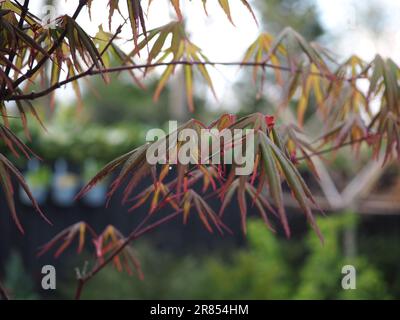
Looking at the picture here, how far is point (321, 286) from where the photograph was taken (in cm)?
351

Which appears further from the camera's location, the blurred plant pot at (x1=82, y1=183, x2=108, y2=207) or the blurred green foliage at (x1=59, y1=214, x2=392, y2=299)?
the blurred plant pot at (x1=82, y1=183, x2=108, y2=207)

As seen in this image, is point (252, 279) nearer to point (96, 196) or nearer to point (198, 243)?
point (198, 243)

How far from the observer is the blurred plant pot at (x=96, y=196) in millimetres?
3959

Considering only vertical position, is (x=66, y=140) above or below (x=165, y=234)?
above

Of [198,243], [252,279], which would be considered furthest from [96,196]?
[252,279]

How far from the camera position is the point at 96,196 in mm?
3971

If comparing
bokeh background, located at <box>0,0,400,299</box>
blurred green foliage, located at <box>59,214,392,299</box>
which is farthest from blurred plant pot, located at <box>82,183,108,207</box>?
blurred green foliage, located at <box>59,214,392,299</box>

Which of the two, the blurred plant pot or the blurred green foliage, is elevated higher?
the blurred plant pot

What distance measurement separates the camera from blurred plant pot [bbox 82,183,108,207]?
396 cm

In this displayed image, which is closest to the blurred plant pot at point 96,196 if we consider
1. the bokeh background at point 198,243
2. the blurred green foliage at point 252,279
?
the bokeh background at point 198,243

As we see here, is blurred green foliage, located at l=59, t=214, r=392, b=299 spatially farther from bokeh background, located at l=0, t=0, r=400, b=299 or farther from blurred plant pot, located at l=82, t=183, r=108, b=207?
blurred plant pot, located at l=82, t=183, r=108, b=207
